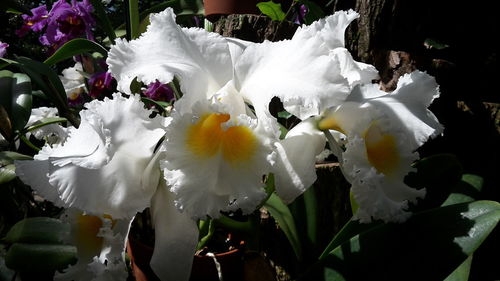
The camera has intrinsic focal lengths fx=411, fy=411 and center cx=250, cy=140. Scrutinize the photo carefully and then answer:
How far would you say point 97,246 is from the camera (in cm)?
65

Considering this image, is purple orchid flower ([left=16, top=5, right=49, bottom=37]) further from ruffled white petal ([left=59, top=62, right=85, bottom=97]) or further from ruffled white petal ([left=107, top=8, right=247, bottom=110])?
ruffled white petal ([left=107, top=8, right=247, bottom=110])

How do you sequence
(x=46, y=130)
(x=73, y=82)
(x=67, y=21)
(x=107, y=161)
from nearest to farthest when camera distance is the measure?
(x=107, y=161) → (x=46, y=130) → (x=67, y=21) → (x=73, y=82)

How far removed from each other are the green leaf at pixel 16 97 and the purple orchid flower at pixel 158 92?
1.06 feet

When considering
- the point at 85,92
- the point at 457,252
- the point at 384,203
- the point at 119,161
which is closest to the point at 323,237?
the point at 457,252

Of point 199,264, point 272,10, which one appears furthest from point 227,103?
point 272,10

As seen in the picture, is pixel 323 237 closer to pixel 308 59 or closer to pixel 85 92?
pixel 308 59

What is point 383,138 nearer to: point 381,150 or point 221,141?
point 381,150

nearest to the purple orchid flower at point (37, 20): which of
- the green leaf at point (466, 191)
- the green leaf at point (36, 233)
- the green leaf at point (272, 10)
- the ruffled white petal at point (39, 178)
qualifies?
the green leaf at point (272, 10)

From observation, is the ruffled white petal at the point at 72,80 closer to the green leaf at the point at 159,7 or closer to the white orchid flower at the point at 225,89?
the green leaf at the point at 159,7

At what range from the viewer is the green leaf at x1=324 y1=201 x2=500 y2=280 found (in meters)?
0.68

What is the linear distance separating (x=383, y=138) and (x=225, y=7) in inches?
42.3

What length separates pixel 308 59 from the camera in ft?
1.88

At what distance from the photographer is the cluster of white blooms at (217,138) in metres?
0.56

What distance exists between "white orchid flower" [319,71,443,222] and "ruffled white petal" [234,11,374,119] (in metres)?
0.07
